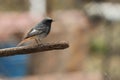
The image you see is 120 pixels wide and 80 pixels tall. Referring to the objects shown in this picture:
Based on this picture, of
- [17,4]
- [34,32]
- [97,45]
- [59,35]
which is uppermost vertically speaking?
[34,32]

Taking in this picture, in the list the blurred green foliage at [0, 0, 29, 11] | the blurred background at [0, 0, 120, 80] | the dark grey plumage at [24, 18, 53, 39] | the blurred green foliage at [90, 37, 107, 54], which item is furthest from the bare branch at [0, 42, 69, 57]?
the blurred green foliage at [90, 37, 107, 54]

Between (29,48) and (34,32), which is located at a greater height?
(29,48)

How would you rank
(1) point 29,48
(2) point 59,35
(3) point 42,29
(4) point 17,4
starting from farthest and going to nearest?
1. (4) point 17,4
2. (2) point 59,35
3. (3) point 42,29
4. (1) point 29,48

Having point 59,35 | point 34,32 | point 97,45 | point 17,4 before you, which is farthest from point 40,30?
point 97,45

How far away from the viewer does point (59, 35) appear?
7.38 meters

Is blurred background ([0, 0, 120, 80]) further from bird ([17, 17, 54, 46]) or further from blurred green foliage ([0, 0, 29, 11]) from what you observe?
bird ([17, 17, 54, 46])

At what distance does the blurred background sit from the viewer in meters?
7.26

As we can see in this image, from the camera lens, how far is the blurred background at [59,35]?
286 inches

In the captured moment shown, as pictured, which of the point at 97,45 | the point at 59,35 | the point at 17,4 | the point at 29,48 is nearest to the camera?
the point at 29,48

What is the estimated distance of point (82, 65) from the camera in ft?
27.5

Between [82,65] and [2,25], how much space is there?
128cm

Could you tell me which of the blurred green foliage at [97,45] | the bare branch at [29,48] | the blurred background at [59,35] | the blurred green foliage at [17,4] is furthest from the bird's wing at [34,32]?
the blurred green foliage at [97,45]

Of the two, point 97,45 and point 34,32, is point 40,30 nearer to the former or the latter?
point 34,32

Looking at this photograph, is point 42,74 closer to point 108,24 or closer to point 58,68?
point 58,68
